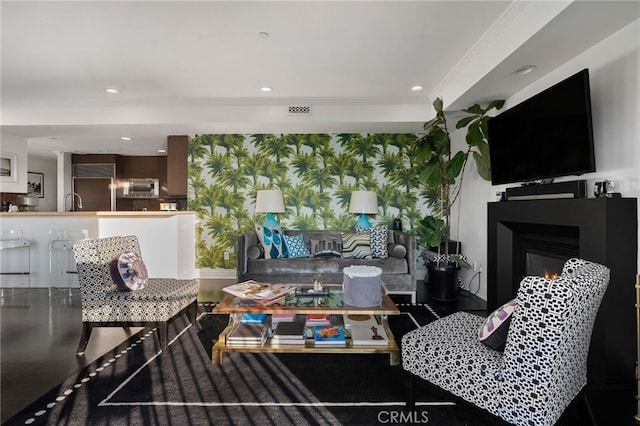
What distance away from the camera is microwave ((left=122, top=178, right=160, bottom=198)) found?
304 inches

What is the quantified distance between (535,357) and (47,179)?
10955 millimetres

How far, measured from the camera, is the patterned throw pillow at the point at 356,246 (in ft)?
13.7

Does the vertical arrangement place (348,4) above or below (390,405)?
above

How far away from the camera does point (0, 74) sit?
134 inches

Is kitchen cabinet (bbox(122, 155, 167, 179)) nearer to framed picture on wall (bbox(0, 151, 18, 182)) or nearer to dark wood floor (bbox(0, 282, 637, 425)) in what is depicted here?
framed picture on wall (bbox(0, 151, 18, 182))

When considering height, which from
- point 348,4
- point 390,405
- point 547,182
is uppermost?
point 348,4

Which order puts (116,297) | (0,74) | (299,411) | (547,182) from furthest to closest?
1. (0,74)
2. (547,182)
3. (116,297)
4. (299,411)

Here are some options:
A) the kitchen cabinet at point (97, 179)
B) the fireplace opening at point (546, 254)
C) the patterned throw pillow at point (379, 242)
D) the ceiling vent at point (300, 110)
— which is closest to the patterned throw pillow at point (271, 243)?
the patterned throw pillow at point (379, 242)

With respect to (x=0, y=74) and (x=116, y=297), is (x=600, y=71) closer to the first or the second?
(x=116, y=297)

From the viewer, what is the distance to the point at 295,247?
4238 millimetres

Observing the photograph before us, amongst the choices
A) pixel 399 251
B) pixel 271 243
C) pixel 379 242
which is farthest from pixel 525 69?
pixel 271 243

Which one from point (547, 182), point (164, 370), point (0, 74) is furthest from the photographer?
point (0, 74)

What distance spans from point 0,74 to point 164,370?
3701 mm

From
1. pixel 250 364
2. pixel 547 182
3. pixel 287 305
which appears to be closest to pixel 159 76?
pixel 287 305
